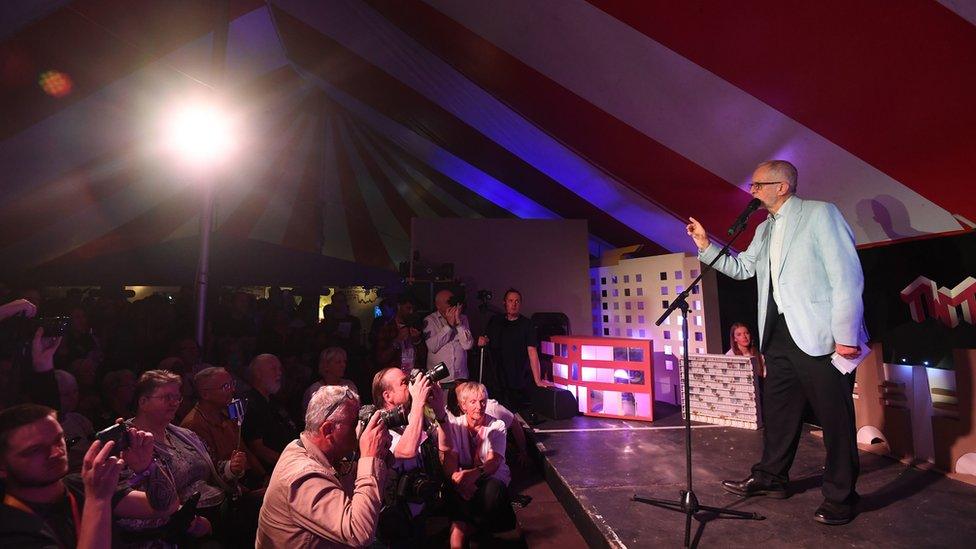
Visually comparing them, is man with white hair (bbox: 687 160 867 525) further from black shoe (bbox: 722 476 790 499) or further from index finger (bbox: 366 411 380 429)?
index finger (bbox: 366 411 380 429)

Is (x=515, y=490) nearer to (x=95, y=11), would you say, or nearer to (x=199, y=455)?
(x=199, y=455)

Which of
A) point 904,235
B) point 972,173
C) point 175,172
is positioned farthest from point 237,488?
point 175,172

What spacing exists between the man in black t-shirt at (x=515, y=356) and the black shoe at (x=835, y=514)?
278cm

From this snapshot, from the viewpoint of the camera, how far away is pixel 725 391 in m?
3.97

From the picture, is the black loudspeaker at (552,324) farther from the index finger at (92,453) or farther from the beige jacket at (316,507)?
the index finger at (92,453)

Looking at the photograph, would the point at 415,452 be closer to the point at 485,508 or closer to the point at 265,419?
the point at 485,508

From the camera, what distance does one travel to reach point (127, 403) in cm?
326

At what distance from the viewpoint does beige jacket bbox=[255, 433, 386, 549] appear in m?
1.37

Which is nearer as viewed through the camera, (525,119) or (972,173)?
(972,173)

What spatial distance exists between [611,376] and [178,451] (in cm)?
355

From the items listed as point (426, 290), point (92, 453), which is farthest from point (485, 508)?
point (426, 290)

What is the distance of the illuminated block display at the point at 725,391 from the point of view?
380 centimetres

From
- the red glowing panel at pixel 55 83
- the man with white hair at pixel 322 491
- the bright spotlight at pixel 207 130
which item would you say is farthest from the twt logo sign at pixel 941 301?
the red glowing panel at pixel 55 83

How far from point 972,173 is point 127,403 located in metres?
5.40
